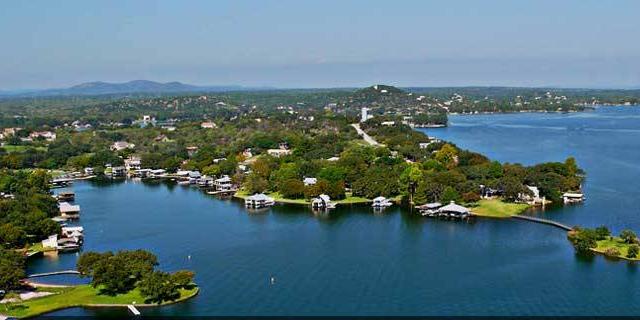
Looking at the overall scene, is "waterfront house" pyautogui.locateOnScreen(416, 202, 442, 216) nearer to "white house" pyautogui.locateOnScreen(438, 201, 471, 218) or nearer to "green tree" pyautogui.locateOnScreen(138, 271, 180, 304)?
"white house" pyautogui.locateOnScreen(438, 201, 471, 218)

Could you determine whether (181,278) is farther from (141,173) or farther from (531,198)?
(141,173)

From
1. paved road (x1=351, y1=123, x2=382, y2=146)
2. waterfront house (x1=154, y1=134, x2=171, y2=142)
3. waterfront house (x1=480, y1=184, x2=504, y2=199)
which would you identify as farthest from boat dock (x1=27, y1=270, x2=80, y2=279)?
waterfront house (x1=154, y1=134, x2=171, y2=142)

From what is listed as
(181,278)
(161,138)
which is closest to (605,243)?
(181,278)

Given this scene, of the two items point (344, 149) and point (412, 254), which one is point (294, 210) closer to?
point (412, 254)

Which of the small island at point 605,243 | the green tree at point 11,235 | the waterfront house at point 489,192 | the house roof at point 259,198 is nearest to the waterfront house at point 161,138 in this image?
the house roof at point 259,198

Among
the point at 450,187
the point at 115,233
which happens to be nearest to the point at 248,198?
the point at 115,233

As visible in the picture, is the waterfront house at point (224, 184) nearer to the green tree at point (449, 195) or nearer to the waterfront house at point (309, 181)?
the waterfront house at point (309, 181)

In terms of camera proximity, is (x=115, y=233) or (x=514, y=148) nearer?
(x=115, y=233)
